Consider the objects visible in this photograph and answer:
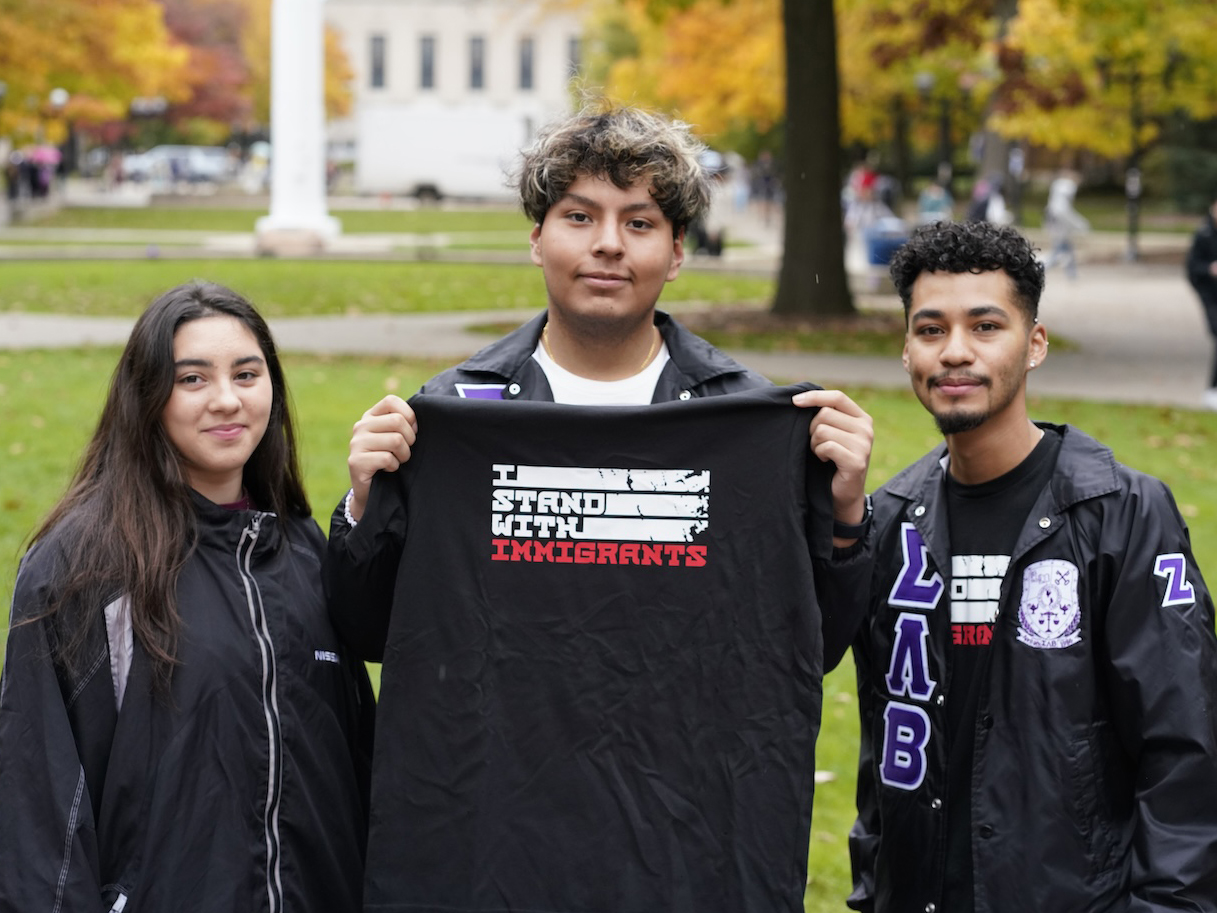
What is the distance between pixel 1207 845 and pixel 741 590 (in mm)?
952

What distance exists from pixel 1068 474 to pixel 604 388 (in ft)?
3.09

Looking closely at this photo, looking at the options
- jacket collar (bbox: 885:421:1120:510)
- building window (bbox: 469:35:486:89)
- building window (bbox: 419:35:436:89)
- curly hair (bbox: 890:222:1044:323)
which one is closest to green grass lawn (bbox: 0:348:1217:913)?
jacket collar (bbox: 885:421:1120:510)

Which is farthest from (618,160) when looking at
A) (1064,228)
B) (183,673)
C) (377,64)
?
(377,64)

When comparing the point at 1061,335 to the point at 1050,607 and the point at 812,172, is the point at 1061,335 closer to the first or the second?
the point at 812,172

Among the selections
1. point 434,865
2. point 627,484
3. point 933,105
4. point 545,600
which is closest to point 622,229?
point 627,484

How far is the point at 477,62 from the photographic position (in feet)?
344

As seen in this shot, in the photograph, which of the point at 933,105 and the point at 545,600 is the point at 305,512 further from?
the point at 933,105

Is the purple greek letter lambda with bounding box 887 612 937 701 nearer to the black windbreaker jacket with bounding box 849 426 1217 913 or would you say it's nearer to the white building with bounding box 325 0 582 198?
the black windbreaker jacket with bounding box 849 426 1217 913

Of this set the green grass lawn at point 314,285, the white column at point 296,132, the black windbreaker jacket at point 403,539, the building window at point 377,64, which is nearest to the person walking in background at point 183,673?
the black windbreaker jacket at point 403,539

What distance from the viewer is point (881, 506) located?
313 cm

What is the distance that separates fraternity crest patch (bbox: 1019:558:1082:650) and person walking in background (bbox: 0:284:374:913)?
136 centimetres

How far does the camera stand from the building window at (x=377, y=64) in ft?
343

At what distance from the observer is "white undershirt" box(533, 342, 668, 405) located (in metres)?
3.05

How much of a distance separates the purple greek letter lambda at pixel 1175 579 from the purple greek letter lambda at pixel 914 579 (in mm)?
419
